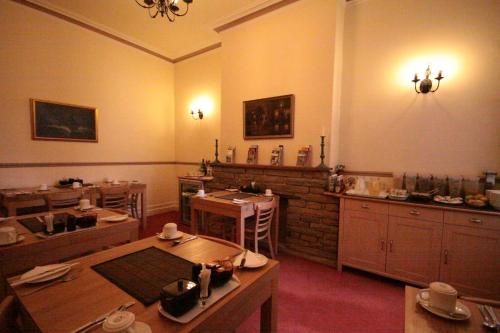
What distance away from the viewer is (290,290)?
2.31m

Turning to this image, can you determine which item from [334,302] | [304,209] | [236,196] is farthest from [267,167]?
[334,302]

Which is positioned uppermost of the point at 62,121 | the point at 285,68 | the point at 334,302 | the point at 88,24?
the point at 88,24

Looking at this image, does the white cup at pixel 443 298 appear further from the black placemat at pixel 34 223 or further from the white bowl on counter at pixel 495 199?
the black placemat at pixel 34 223

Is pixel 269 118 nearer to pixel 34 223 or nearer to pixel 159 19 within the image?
pixel 159 19

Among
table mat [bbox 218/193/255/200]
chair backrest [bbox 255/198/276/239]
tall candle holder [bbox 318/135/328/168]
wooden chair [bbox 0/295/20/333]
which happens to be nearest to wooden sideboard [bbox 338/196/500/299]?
tall candle holder [bbox 318/135/328/168]

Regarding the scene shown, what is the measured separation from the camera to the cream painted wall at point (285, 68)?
297cm

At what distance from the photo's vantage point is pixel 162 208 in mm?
5188

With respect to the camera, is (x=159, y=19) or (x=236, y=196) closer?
(x=236, y=196)

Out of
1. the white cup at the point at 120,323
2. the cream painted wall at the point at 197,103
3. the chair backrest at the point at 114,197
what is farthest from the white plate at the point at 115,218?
the cream painted wall at the point at 197,103

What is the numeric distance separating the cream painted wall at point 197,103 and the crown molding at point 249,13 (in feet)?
2.28

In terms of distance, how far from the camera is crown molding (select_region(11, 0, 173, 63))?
3.36 m

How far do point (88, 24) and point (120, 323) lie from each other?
15.9ft

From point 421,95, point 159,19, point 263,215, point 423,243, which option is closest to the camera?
point 423,243

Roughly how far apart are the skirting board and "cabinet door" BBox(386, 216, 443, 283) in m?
4.43
